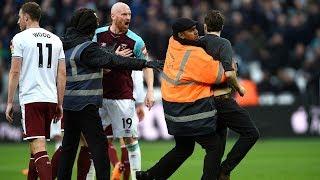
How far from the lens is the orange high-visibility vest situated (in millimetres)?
11156

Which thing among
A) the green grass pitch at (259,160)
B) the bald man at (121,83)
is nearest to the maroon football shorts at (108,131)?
the bald man at (121,83)

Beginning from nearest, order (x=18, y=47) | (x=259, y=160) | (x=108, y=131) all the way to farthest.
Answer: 1. (x=18, y=47)
2. (x=108, y=131)
3. (x=259, y=160)

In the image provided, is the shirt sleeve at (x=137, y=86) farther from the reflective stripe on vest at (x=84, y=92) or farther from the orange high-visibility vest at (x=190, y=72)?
the orange high-visibility vest at (x=190, y=72)

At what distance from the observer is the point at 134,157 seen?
42.2ft

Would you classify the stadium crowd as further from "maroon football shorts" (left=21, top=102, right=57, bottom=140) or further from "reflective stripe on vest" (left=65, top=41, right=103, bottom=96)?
"maroon football shorts" (left=21, top=102, right=57, bottom=140)

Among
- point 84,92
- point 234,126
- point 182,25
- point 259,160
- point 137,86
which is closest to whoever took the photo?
point 182,25

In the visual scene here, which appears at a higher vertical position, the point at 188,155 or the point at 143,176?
the point at 188,155

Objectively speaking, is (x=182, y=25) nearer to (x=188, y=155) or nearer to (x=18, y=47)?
(x=188, y=155)

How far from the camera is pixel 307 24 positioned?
86.2ft

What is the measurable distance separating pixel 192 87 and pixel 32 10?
217 cm

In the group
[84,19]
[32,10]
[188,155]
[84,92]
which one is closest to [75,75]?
[84,92]

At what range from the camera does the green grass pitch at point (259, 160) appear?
15181 mm

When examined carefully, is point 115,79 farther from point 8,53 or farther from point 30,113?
point 8,53

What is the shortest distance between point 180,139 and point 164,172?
0.49m
